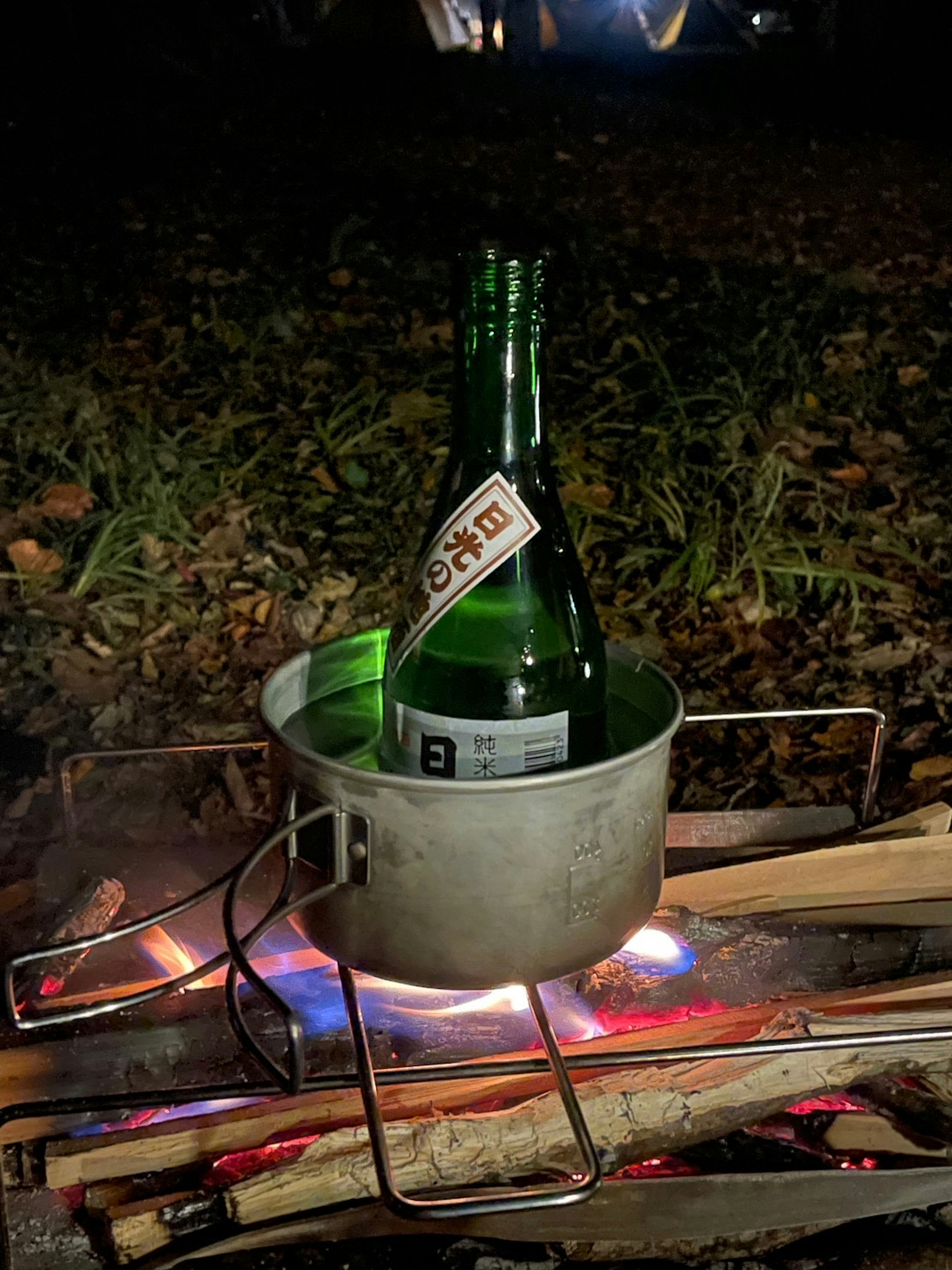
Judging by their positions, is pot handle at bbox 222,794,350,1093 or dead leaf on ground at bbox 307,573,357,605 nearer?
pot handle at bbox 222,794,350,1093

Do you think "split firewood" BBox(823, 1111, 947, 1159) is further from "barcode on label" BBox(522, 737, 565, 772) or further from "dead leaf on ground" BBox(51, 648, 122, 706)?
"dead leaf on ground" BBox(51, 648, 122, 706)

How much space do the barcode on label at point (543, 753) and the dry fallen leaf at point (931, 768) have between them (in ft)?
3.77

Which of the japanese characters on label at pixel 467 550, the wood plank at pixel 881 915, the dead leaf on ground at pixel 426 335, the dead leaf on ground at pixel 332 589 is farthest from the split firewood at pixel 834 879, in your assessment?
the dead leaf on ground at pixel 426 335

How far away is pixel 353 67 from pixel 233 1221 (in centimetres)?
456

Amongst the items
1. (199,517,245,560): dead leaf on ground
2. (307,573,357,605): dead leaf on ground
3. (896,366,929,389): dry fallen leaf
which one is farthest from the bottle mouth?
(896,366,929,389): dry fallen leaf

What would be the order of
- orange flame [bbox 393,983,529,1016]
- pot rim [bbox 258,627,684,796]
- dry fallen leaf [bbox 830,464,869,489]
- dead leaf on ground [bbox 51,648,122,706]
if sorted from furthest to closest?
dry fallen leaf [bbox 830,464,869,489] < dead leaf on ground [bbox 51,648,122,706] < orange flame [bbox 393,983,529,1016] < pot rim [bbox 258,627,684,796]

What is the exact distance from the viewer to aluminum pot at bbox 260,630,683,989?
0.70m

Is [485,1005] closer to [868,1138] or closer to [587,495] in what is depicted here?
[868,1138]

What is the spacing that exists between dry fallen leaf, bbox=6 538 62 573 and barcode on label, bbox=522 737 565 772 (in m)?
1.67

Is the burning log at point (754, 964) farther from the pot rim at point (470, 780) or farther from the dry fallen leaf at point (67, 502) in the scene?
the dry fallen leaf at point (67, 502)

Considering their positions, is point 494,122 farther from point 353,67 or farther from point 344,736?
point 344,736

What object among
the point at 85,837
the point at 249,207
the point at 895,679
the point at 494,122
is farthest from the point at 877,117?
the point at 85,837

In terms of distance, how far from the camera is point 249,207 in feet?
11.1

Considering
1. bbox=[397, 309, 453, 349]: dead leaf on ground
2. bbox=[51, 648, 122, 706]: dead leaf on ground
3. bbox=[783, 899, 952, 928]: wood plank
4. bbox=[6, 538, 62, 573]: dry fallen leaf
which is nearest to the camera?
bbox=[783, 899, 952, 928]: wood plank
